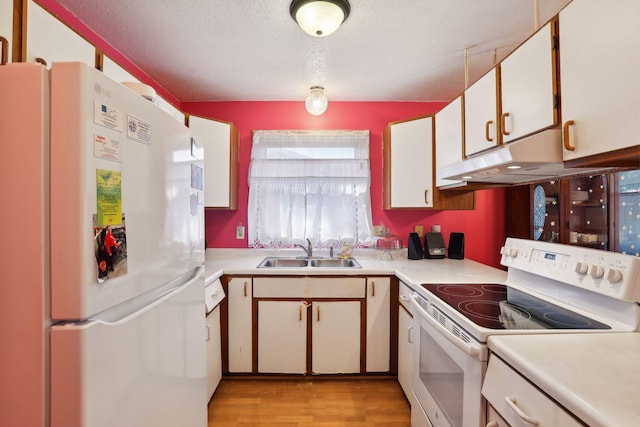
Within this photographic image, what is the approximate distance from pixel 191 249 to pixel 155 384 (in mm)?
475

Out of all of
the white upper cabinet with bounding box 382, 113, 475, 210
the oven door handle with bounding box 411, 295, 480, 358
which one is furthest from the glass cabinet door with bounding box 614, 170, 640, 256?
the oven door handle with bounding box 411, 295, 480, 358

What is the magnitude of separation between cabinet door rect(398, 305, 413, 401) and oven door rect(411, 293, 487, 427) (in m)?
0.16

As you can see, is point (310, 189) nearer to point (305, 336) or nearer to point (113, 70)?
point (305, 336)

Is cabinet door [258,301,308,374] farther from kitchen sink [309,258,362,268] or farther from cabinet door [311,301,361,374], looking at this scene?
kitchen sink [309,258,362,268]

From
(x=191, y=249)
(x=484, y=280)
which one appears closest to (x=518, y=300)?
(x=484, y=280)

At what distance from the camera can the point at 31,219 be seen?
652 millimetres

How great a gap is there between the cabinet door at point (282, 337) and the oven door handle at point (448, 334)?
875mm

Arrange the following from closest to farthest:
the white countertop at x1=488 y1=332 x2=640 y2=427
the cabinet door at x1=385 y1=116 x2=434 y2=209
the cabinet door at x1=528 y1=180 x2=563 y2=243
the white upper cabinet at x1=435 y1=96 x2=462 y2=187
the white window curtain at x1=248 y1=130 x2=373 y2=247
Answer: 1. the white countertop at x1=488 y1=332 x2=640 y2=427
2. the white upper cabinet at x1=435 y1=96 x2=462 y2=187
3. the cabinet door at x1=385 y1=116 x2=434 y2=209
4. the cabinet door at x1=528 y1=180 x2=563 y2=243
5. the white window curtain at x1=248 y1=130 x2=373 y2=247

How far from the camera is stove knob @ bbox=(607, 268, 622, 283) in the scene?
1.03m

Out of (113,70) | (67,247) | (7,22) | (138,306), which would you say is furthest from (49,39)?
(138,306)

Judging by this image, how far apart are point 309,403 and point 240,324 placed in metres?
0.70

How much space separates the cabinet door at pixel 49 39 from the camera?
96 centimetres

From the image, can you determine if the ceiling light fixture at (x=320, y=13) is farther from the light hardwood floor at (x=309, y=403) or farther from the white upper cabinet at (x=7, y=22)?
the light hardwood floor at (x=309, y=403)

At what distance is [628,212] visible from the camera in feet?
7.38
